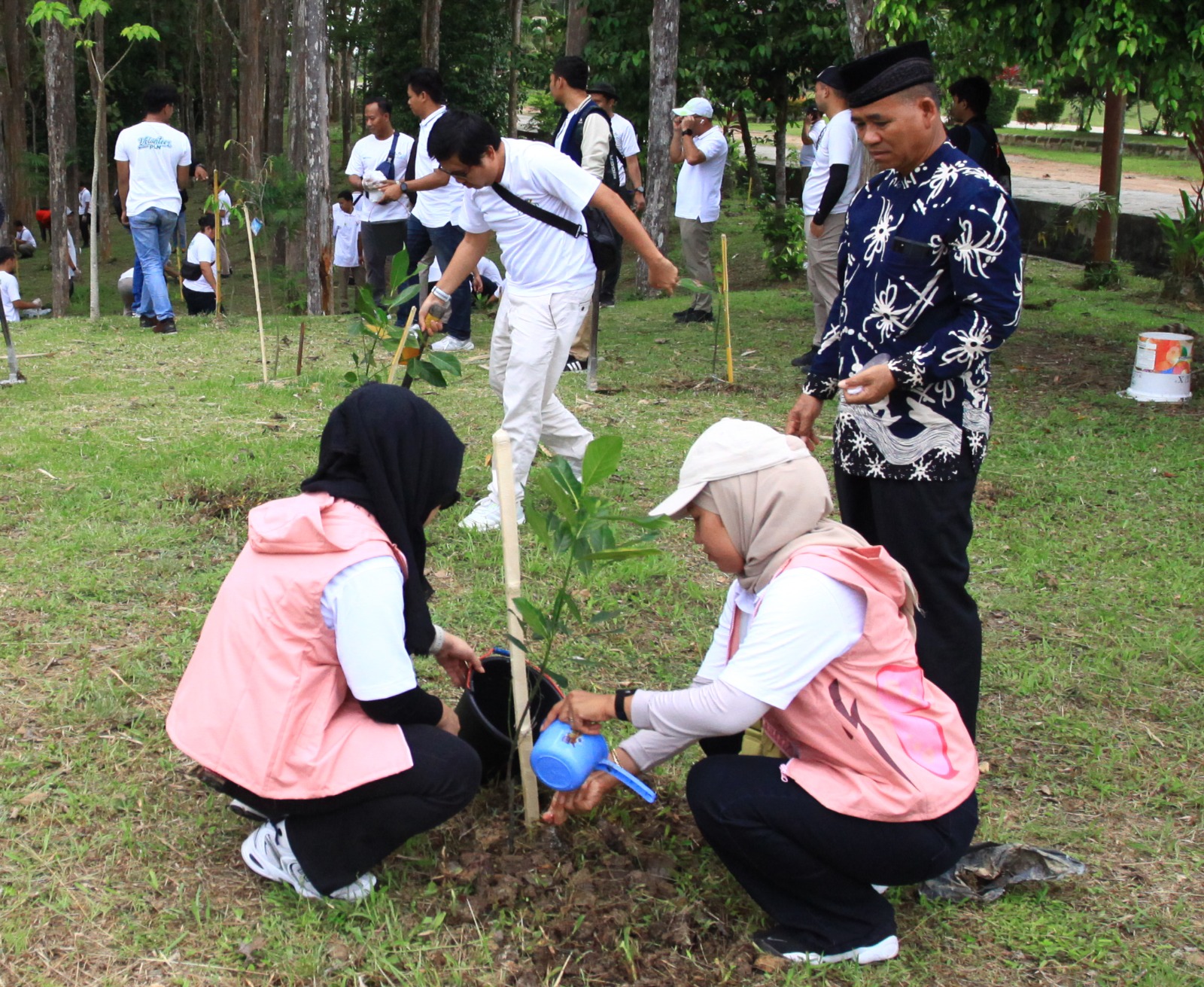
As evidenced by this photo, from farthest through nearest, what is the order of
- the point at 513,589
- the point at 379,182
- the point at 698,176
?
the point at 698,176, the point at 379,182, the point at 513,589

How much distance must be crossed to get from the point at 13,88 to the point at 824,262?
16.8 meters

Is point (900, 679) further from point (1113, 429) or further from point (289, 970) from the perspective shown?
point (1113, 429)

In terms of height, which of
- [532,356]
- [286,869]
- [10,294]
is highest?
[10,294]

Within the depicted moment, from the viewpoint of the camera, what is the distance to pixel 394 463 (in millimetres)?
2500

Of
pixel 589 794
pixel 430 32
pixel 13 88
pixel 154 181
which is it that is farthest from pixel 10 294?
pixel 430 32

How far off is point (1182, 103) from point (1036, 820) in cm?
619

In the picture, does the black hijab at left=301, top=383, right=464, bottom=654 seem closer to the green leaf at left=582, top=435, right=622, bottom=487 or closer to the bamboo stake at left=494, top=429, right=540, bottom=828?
the bamboo stake at left=494, top=429, right=540, bottom=828

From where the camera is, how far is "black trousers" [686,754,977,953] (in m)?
2.39

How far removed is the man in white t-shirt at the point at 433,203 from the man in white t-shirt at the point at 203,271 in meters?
2.59

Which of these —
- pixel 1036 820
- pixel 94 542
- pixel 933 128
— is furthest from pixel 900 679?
pixel 94 542

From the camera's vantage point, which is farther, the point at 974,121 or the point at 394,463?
the point at 974,121

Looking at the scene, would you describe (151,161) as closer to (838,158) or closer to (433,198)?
(433,198)

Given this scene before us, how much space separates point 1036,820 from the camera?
10.3ft

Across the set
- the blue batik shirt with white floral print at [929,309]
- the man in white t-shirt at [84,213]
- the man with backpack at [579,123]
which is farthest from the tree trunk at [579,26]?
the blue batik shirt with white floral print at [929,309]
